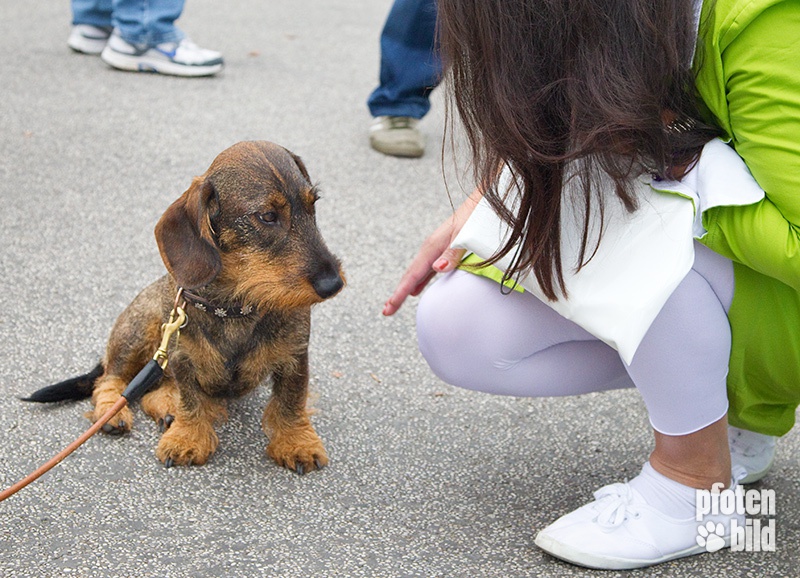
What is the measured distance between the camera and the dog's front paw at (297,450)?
7.76 ft

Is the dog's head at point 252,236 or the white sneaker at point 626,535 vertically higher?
the dog's head at point 252,236

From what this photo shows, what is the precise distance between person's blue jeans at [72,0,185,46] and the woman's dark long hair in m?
3.87

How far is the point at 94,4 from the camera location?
5453 millimetres

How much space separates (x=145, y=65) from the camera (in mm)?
5426

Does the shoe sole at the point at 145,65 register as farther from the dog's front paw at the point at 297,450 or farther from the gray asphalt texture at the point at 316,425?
the dog's front paw at the point at 297,450

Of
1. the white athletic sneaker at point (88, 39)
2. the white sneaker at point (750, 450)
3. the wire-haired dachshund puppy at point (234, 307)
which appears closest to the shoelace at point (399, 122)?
the white athletic sneaker at point (88, 39)

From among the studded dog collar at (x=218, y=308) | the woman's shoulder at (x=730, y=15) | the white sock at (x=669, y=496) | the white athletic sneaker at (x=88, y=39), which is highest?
the woman's shoulder at (x=730, y=15)

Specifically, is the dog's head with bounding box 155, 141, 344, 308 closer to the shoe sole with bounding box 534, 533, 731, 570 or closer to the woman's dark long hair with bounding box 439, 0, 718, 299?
the woman's dark long hair with bounding box 439, 0, 718, 299

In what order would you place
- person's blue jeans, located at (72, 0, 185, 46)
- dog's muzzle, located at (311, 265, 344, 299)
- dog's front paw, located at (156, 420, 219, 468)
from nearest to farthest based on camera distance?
dog's muzzle, located at (311, 265, 344, 299) < dog's front paw, located at (156, 420, 219, 468) < person's blue jeans, located at (72, 0, 185, 46)

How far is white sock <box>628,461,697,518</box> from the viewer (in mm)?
2043

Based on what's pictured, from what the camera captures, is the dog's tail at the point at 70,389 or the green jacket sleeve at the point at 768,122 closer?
the green jacket sleeve at the point at 768,122

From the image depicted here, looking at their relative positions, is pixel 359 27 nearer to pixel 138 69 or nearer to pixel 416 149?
pixel 138 69

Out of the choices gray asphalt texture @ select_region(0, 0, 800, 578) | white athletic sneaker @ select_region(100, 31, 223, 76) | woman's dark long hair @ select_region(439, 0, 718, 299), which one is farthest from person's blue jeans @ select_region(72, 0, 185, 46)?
woman's dark long hair @ select_region(439, 0, 718, 299)

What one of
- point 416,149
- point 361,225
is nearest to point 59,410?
point 361,225
